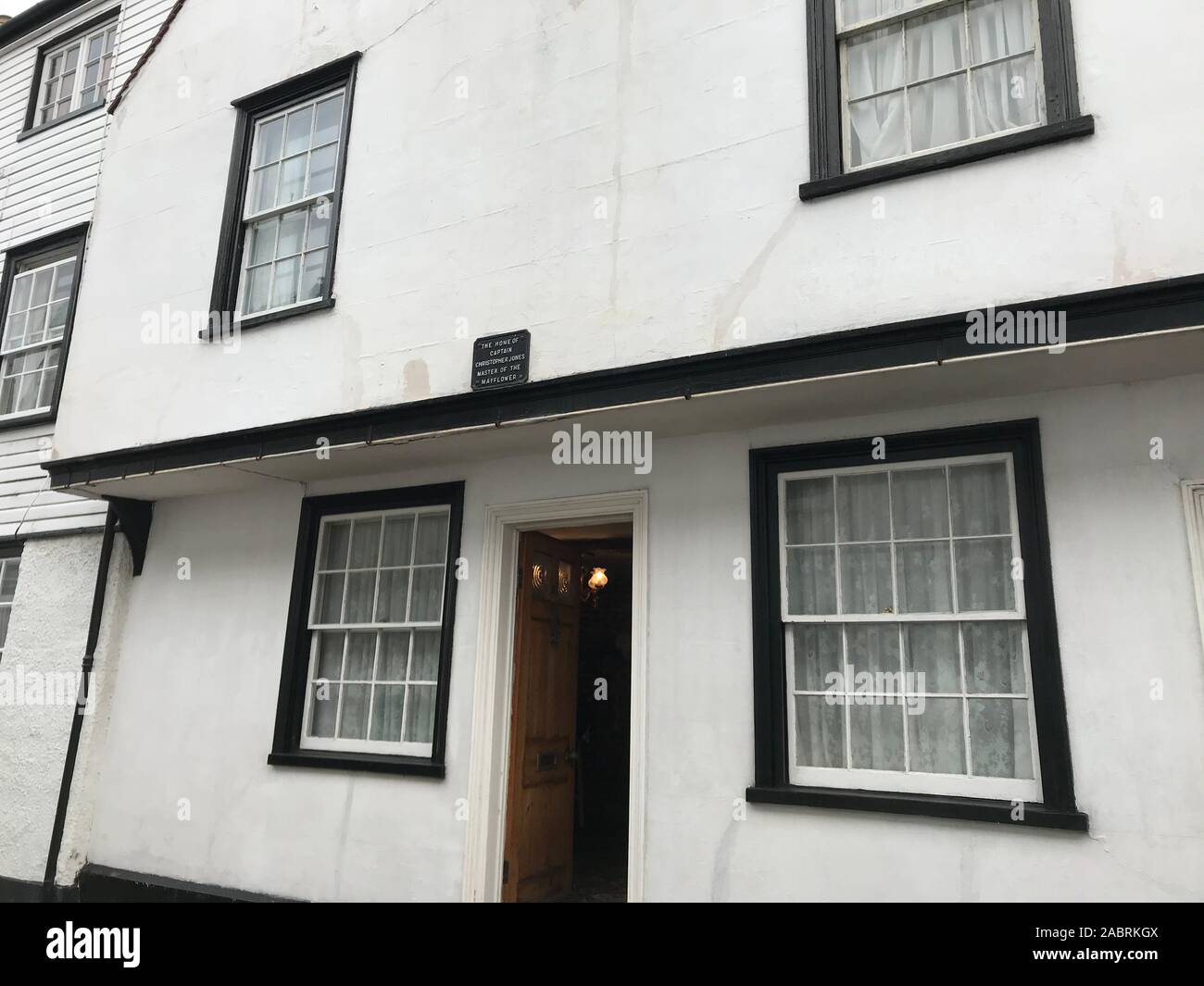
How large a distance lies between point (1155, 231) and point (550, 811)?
17.6 ft

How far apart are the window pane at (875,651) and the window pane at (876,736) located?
12 centimetres

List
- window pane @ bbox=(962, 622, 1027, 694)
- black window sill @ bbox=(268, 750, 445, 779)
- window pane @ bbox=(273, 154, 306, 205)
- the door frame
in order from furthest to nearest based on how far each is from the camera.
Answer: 1. window pane @ bbox=(273, 154, 306, 205)
2. black window sill @ bbox=(268, 750, 445, 779)
3. the door frame
4. window pane @ bbox=(962, 622, 1027, 694)

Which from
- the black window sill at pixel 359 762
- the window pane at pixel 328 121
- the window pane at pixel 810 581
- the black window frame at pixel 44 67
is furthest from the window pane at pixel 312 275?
the black window frame at pixel 44 67

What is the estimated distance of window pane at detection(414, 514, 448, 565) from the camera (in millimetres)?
6611

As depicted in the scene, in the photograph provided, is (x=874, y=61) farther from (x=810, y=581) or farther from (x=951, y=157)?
(x=810, y=581)

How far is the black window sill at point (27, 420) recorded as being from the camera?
8.84 meters

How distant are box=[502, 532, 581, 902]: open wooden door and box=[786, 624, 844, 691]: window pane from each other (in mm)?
2098

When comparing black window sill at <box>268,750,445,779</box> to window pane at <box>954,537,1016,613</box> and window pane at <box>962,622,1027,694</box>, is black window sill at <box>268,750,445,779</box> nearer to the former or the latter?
window pane at <box>962,622,1027,694</box>

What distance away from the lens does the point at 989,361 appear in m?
4.26

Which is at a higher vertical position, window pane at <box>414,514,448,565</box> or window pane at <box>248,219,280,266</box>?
window pane at <box>248,219,280,266</box>
